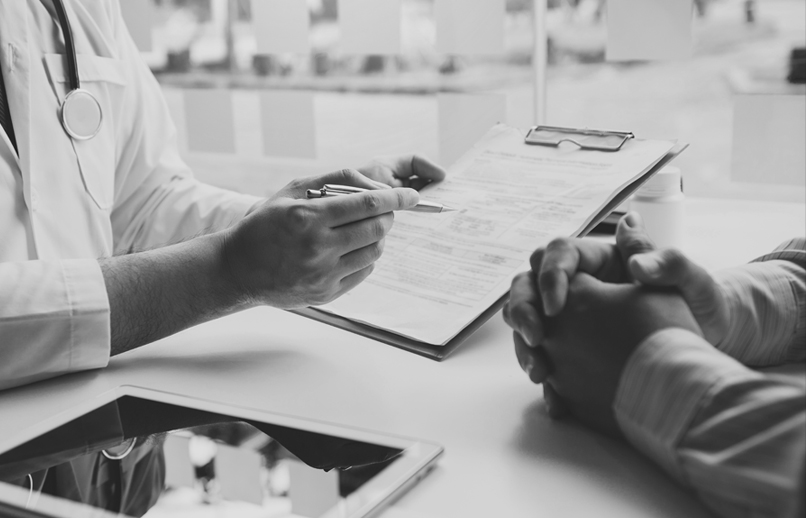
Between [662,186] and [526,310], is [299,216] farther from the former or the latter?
[662,186]

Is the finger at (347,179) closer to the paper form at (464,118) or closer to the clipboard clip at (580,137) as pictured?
the clipboard clip at (580,137)

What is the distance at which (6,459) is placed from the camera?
635mm

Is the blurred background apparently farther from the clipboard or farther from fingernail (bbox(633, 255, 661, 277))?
fingernail (bbox(633, 255, 661, 277))

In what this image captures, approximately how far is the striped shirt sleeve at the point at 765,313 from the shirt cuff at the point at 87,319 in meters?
0.62

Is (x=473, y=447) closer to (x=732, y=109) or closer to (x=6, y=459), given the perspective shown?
(x=6, y=459)

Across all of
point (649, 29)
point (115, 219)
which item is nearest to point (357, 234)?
point (115, 219)

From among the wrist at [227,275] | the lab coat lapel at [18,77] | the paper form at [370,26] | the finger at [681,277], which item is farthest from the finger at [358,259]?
the paper form at [370,26]

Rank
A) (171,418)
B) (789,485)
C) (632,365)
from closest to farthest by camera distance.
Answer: (789,485) → (632,365) → (171,418)

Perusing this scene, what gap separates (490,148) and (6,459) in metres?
0.77

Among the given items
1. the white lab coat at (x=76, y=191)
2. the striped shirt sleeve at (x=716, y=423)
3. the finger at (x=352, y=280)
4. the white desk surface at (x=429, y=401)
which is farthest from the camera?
the finger at (x=352, y=280)

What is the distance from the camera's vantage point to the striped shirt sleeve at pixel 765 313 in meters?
0.66

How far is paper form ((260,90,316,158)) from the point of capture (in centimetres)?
192

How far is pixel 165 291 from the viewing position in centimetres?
87

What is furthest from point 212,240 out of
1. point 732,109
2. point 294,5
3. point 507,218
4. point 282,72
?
point 282,72
